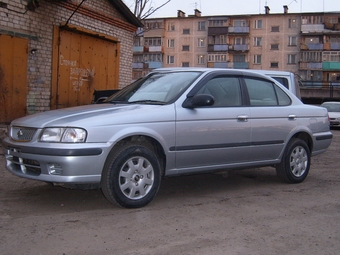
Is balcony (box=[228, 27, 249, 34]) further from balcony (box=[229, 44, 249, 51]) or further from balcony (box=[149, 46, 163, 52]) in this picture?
balcony (box=[149, 46, 163, 52])

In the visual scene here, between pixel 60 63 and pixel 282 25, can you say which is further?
pixel 282 25

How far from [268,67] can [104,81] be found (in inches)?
1995

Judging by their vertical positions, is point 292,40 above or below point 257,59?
above

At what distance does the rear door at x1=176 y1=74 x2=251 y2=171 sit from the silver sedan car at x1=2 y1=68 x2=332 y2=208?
13 mm

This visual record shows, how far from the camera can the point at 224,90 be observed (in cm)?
607

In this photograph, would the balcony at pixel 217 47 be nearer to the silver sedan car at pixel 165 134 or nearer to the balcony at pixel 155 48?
the balcony at pixel 155 48

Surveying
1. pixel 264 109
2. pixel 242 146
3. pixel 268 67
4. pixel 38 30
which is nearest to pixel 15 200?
pixel 242 146

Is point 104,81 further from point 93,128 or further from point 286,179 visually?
point 93,128

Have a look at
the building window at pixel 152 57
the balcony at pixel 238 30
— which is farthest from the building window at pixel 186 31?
the balcony at pixel 238 30

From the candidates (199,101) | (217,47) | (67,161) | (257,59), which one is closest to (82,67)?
(199,101)

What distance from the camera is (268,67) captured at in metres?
61.8

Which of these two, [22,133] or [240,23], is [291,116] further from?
[240,23]

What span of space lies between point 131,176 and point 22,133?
4.41 ft

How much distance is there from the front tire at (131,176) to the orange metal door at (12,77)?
6689 mm
